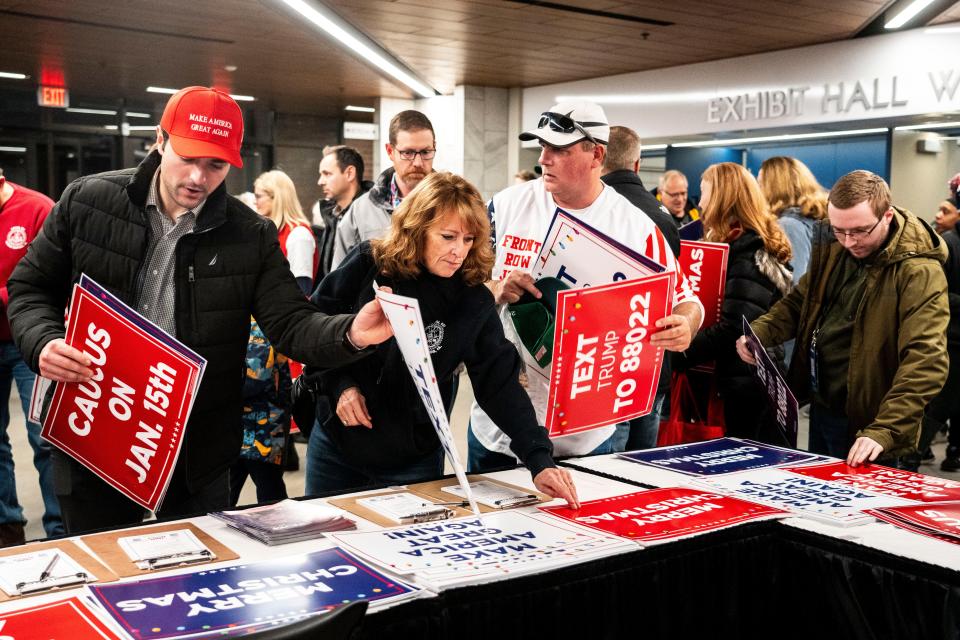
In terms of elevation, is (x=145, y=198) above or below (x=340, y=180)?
below

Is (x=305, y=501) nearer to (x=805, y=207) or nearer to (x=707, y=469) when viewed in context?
(x=707, y=469)

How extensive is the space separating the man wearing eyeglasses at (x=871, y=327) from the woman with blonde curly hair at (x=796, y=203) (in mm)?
1606

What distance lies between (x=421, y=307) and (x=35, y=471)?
3995 mm

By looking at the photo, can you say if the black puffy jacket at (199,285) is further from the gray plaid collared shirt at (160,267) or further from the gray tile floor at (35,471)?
the gray tile floor at (35,471)

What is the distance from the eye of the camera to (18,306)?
2.12m

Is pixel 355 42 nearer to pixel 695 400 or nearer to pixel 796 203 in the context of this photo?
pixel 796 203

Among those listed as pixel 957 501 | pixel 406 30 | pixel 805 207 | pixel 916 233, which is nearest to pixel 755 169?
pixel 406 30

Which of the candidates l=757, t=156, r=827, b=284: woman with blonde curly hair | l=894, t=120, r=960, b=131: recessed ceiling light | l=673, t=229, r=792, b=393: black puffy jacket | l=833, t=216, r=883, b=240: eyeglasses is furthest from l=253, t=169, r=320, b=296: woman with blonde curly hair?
l=894, t=120, r=960, b=131: recessed ceiling light

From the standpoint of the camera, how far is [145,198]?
2.13m

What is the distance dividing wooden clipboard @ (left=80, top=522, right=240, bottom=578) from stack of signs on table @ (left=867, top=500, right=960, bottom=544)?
1341mm

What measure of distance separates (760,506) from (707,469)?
1.19 feet

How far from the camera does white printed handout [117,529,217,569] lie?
1.62m

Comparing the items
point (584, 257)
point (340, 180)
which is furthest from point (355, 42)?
point (584, 257)

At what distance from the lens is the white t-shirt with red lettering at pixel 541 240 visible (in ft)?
8.64
